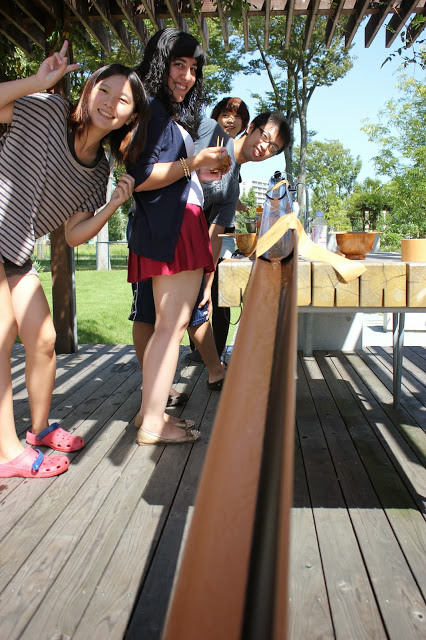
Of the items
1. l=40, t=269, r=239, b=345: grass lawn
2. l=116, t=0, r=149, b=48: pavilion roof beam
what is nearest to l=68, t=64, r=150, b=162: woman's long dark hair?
l=116, t=0, r=149, b=48: pavilion roof beam

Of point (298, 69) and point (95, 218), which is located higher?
point (298, 69)

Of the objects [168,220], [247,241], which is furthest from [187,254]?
[247,241]

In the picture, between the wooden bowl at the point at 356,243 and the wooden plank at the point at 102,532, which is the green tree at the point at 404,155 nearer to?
the wooden bowl at the point at 356,243

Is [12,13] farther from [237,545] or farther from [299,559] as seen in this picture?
[237,545]

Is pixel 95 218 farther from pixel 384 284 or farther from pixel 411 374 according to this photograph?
pixel 411 374

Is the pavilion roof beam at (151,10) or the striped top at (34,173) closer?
the striped top at (34,173)

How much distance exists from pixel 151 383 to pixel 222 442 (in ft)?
6.87

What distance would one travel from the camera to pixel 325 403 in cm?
328

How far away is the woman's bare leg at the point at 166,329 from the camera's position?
7.88 feet

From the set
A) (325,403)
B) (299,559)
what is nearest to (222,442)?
(299,559)

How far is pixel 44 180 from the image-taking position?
2.14 meters

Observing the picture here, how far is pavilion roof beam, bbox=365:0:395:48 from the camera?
4203 mm

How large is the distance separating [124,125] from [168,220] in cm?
41

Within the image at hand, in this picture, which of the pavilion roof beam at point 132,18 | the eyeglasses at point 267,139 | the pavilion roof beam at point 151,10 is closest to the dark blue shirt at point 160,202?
the eyeglasses at point 267,139
